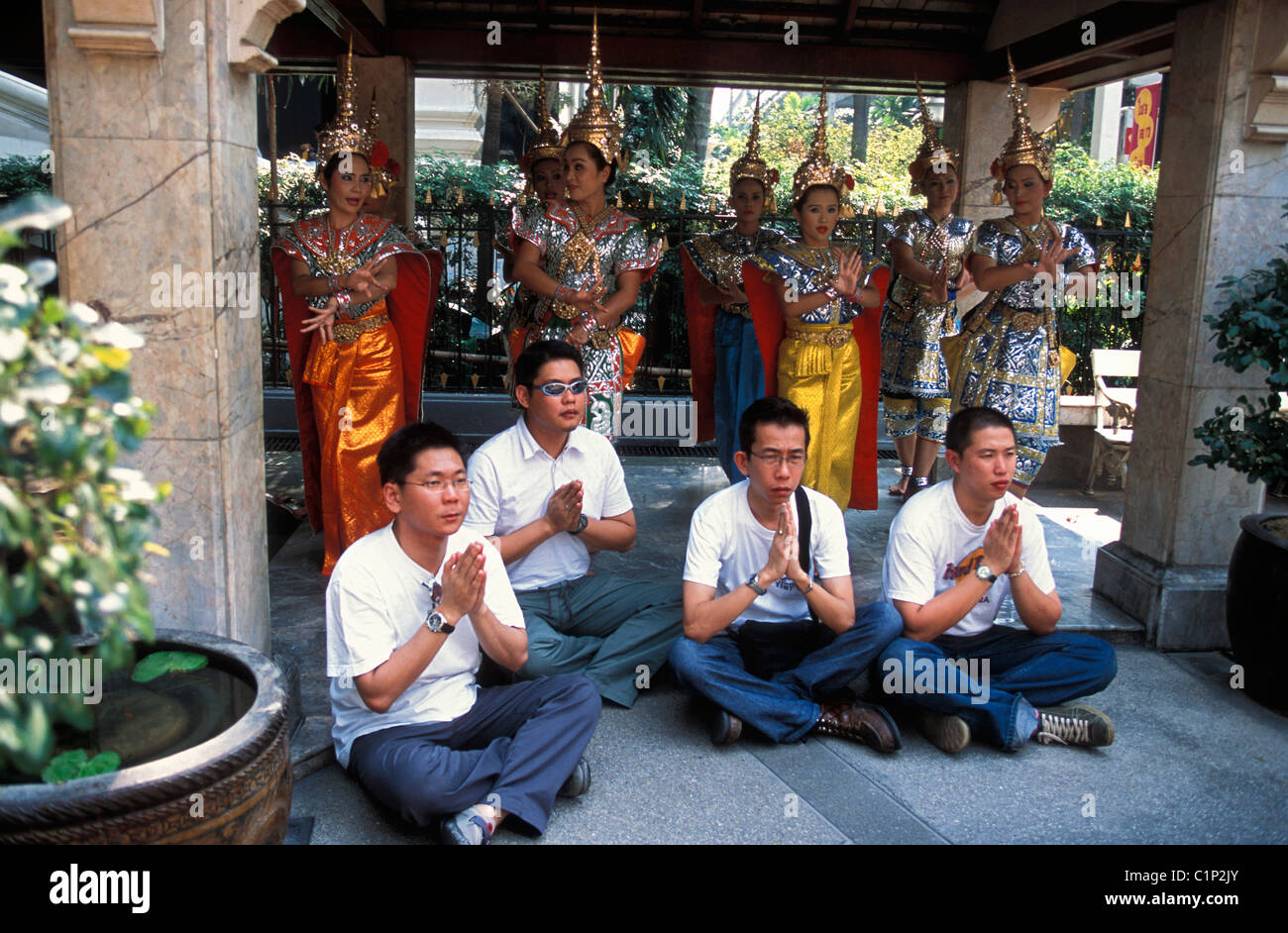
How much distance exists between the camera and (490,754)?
2781 millimetres

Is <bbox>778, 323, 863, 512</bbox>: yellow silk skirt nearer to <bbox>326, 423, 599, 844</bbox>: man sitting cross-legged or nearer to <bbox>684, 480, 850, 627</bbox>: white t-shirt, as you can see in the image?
<bbox>684, 480, 850, 627</bbox>: white t-shirt

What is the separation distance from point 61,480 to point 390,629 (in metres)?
1.39

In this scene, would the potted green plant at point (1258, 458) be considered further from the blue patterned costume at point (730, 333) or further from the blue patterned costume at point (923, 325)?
the blue patterned costume at point (730, 333)

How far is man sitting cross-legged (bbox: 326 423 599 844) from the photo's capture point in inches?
105

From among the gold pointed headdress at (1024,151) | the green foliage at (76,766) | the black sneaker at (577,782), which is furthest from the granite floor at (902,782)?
the gold pointed headdress at (1024,151)

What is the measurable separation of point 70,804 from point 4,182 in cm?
887

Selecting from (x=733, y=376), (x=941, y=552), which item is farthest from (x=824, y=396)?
(x=941, y=552)

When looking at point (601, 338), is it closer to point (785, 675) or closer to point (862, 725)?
point (785, 675)

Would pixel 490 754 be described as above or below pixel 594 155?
below

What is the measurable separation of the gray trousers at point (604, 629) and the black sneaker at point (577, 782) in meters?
0.49

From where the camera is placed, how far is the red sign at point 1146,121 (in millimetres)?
16469

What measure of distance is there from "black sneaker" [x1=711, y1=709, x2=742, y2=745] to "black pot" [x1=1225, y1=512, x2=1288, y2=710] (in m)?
1.92

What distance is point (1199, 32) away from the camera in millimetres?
4051
